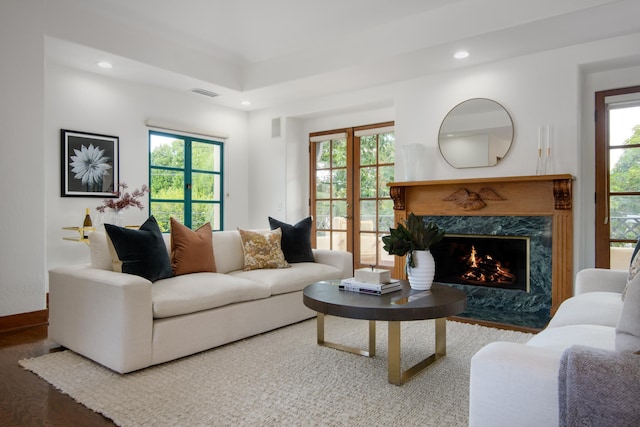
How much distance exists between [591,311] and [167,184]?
4760 millimetres

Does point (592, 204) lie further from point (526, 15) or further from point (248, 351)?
point (248, 351)

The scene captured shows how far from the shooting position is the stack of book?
8.37 feet

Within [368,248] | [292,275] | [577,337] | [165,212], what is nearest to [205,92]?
[165,212]

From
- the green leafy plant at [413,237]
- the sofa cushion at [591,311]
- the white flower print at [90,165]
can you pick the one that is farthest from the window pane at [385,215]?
the white flower print at [90,165]

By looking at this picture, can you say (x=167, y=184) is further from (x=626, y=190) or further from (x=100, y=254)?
(x=626, y=190)

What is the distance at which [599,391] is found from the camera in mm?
999

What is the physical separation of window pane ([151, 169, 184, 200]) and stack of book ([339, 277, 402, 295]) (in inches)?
135

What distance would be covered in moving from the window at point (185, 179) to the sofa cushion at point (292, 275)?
7.36 feet

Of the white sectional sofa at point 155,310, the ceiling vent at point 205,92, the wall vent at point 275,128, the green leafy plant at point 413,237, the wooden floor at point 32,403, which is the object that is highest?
the ceiling vent at point 205,92

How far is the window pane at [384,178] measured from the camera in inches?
212

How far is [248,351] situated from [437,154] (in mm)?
2860

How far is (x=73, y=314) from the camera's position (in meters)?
2.73

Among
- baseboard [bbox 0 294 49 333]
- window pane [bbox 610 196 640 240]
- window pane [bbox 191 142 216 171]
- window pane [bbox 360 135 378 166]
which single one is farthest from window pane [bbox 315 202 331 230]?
baseboard [bbox 0 294 49 333]

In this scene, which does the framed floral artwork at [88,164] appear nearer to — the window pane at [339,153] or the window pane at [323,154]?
the window pane at [323,154]
